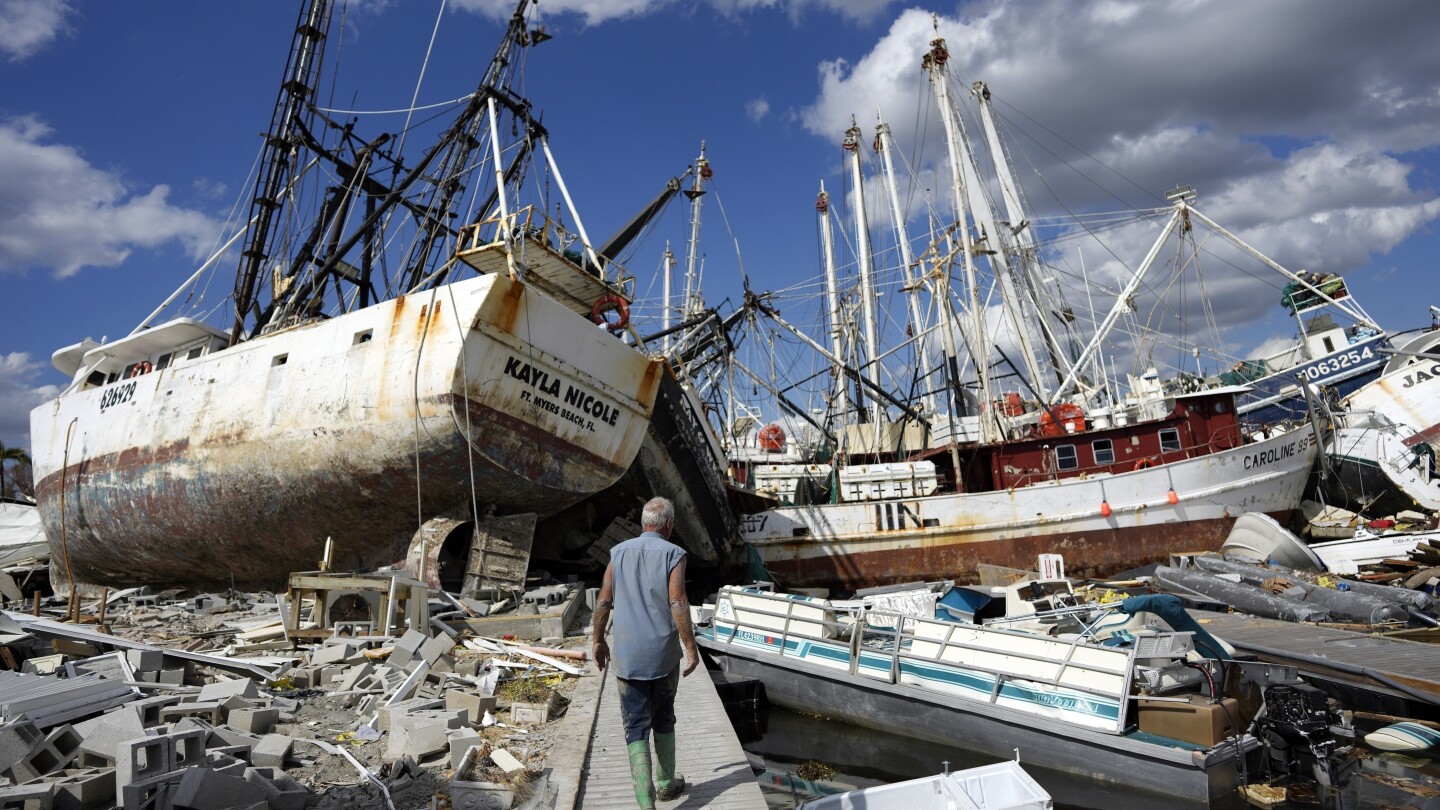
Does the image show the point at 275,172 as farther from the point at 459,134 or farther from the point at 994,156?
the point at 994,156

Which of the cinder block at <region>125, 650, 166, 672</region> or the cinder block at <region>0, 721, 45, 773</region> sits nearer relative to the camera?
the cinder block at <region>0, 721, 45, 773</region>

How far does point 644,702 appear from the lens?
426 cm

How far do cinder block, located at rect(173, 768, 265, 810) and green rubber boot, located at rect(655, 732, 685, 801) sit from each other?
2.14 meters

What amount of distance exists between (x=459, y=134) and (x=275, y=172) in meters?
5.82

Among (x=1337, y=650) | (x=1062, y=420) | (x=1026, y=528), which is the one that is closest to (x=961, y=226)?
(x=1062, y=420)

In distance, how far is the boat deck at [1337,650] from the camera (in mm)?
8156

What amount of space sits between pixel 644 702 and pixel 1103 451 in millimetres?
20548

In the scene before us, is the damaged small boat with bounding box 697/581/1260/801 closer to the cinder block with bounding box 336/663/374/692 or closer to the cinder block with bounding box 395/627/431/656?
the cinder block with bounding box 395/627/431/656

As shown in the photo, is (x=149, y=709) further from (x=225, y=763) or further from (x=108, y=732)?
(x=225, y=763)

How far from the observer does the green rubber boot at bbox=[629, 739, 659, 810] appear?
165 inches

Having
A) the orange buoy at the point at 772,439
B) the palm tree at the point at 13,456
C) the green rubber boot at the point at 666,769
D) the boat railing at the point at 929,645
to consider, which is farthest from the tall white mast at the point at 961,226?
the palm tree at the point at 13,456

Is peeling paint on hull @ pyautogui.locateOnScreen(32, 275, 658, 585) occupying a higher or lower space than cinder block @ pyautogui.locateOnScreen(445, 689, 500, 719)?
higher

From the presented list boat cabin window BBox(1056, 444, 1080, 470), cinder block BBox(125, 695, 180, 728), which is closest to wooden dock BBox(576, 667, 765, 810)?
cinder block BBox(125, 695, 180, 728)

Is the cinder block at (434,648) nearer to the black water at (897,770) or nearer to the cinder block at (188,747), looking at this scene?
the cinder block at (188,747)
